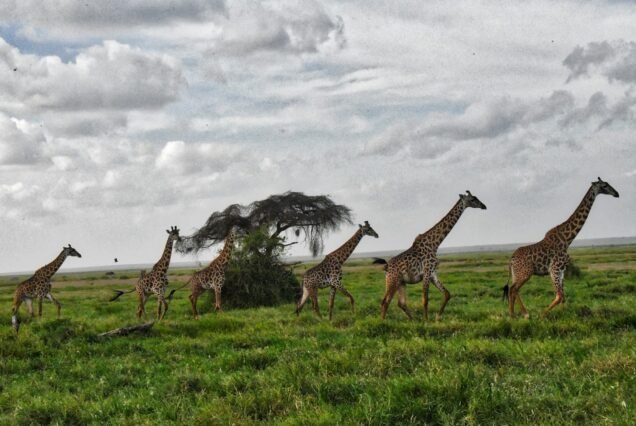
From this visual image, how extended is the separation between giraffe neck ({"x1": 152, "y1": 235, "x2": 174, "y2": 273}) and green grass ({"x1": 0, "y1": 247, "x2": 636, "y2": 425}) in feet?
15.2

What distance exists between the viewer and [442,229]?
16.2 meters

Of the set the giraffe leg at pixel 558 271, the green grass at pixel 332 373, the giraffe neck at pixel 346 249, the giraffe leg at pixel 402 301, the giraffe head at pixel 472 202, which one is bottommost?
the green grass at pixel 332 373

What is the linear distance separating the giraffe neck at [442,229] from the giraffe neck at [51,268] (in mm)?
11421

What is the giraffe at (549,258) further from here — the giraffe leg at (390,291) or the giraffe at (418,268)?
the giraffe leg at (390,291)

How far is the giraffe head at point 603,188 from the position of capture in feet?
52.3

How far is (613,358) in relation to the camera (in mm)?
7945

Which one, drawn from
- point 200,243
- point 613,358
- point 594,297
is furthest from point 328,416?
point 200,243

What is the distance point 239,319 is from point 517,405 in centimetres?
1019

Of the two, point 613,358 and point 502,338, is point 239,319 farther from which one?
point 613,358

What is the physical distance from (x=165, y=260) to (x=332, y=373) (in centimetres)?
1230

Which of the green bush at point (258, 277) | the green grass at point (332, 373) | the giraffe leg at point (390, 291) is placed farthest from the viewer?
the green bush at point (258, 277)

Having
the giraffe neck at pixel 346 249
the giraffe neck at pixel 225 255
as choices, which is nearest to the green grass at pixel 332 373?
the giraffe neck at pixel 346 249

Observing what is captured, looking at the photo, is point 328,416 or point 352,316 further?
point 352,316

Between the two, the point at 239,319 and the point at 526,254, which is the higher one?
the point at 526,254
